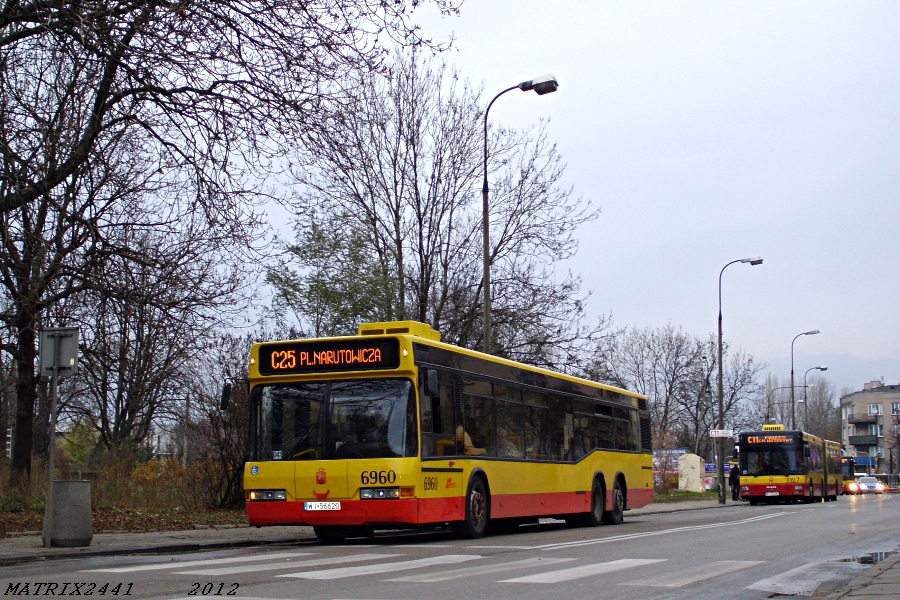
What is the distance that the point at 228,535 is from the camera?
680 inches

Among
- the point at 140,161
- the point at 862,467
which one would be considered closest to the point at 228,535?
the point at 140,161

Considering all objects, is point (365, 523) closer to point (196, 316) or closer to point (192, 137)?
point (196, 316)

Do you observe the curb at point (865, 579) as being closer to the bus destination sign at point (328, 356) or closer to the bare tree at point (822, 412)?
the bus destination sign at point (328, 356)

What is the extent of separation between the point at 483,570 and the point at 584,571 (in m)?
1.06

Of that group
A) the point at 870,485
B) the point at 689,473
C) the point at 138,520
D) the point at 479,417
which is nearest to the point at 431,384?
the point at 479,417

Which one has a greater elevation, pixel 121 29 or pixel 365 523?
pixel 121 29

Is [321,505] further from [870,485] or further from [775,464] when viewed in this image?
[870,485]

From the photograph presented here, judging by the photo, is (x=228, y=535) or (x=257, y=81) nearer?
(x=257, y=81)

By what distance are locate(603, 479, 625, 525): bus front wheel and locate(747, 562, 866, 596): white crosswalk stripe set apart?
1027 centimetres

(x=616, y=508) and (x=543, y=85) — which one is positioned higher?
(x=543, y=85)

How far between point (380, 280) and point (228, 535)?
33.7 ft

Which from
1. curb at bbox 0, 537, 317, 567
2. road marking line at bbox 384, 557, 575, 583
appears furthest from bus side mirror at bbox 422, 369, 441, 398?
curb at bbox 0, 537, 317, 567

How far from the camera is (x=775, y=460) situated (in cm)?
4319

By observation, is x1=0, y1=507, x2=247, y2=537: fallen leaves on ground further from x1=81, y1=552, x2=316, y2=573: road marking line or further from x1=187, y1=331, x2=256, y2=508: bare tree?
x1=81, y1=552, x2=316, y2=573: road marking line
